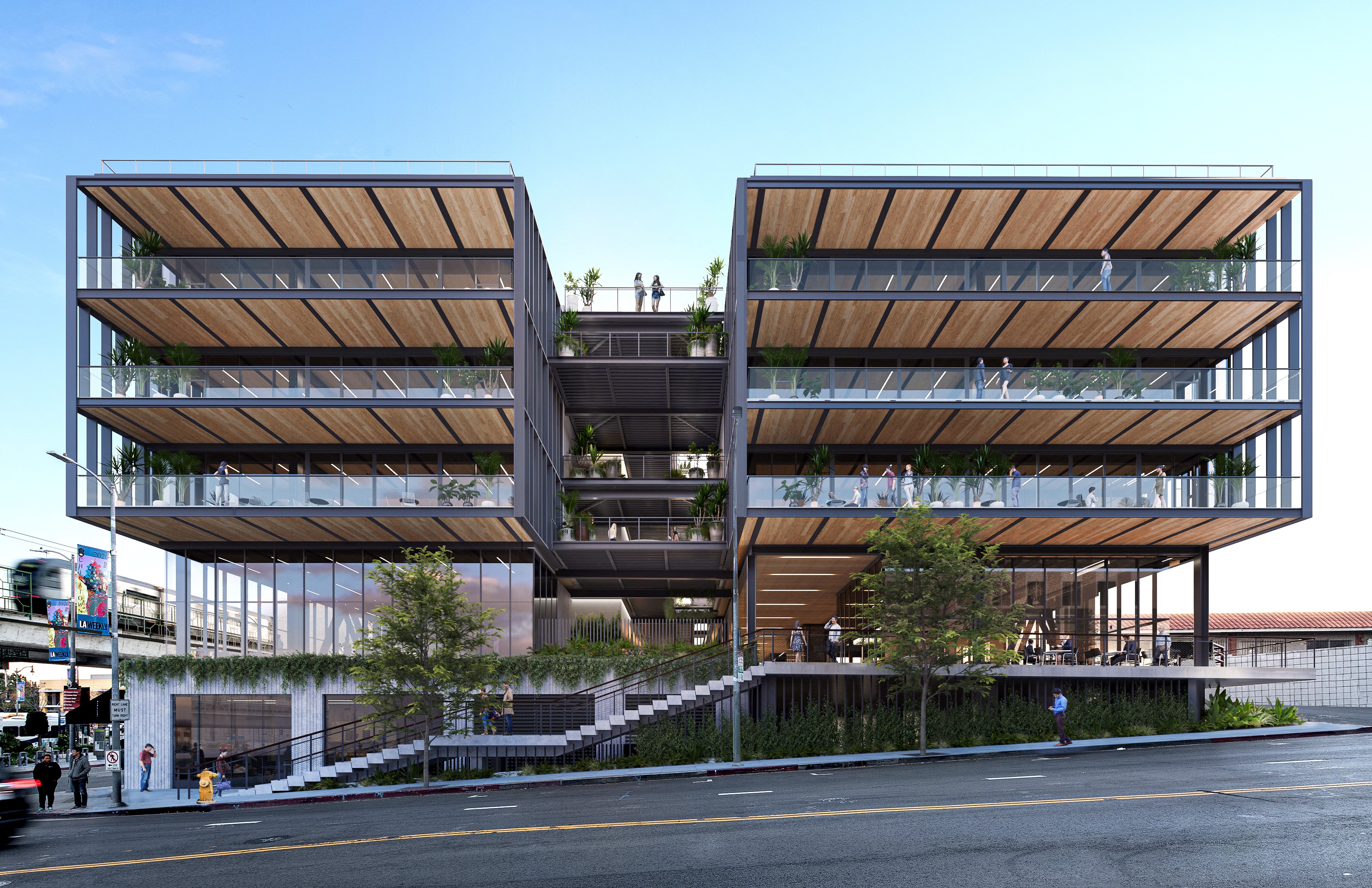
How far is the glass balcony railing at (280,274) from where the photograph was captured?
31312mm

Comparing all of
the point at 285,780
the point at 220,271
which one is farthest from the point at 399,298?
the point at 285,780

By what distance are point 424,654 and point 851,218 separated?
20349 mm

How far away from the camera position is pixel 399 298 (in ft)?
103

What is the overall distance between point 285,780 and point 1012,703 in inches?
837

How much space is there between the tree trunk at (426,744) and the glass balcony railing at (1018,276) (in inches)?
665

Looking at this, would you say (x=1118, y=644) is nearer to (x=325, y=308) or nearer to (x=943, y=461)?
(x=943, y=461)

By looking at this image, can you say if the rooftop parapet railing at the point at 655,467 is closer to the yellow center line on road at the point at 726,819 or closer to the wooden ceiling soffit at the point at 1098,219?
the wooden ceiling soffit at the point at 1098,219

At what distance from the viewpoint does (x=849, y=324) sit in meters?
33.3

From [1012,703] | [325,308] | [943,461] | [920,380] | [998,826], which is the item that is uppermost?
[325,308]

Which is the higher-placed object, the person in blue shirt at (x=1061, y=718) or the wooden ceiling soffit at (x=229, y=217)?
the wooden ceiling soffit at (x=229, y=217)

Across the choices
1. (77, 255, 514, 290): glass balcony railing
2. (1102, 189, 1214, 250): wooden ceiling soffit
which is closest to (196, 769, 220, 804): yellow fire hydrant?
(77, 255, 514, 290): glass balcony railing

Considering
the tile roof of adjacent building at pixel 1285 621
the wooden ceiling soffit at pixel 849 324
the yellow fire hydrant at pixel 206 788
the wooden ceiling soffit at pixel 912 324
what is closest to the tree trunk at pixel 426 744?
the yellow fire hydrant at pixel 206 788

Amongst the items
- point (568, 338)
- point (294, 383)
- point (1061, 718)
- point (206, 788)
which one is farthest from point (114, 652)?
point (1061, 718)

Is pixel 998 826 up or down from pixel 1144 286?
down
